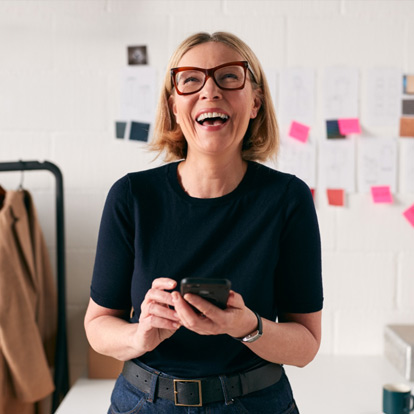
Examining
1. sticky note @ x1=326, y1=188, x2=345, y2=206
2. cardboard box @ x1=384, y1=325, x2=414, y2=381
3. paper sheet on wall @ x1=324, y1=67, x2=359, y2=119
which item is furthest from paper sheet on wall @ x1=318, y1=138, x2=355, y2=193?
cardboard box @ x1=384, y1=325, x2=414, y2=381

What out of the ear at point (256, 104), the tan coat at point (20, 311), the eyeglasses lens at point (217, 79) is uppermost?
the eyeglasses lens at point (217, 79)

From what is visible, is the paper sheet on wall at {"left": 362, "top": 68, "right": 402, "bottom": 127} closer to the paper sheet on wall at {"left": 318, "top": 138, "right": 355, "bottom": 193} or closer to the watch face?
the paper sheet on wall at {"left": 318, "top": 138, "right": 355, "bottom": 193}

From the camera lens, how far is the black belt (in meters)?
1.05

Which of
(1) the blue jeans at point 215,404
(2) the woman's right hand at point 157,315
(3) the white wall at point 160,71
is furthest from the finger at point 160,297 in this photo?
(3) the white wall at point 160,71

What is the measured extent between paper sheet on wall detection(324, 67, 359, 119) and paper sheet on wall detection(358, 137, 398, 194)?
0.13 m

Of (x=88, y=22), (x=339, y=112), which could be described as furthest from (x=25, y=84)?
(x=339, y=112)

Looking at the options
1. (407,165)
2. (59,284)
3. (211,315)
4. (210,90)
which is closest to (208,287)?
(211,315)

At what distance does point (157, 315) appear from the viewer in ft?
3.13

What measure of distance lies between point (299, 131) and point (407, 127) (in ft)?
1.35

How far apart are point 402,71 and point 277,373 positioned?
55.2 inches

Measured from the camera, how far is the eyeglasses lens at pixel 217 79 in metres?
1.11

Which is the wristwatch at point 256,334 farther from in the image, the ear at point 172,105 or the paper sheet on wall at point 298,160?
the paper sheet on wall at point 298,160

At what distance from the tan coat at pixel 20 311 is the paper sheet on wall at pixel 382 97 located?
1.31 m

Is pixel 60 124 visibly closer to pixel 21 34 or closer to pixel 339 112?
pixel 21 34
